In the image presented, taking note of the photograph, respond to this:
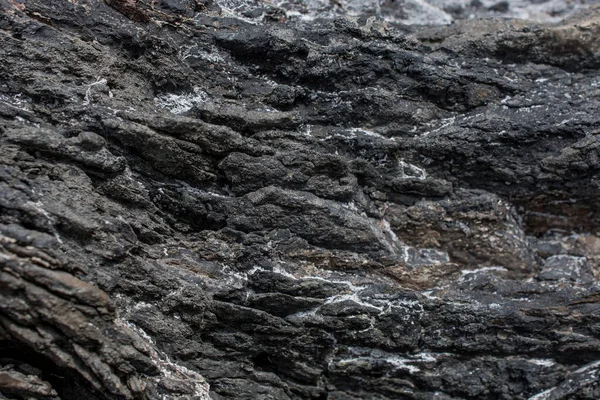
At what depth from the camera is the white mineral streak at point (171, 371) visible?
9.12 meters

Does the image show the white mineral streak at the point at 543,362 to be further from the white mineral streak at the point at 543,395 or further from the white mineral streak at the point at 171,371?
the white mineral streak at the point at 171,371

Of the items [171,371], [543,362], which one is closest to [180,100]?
[171,371]

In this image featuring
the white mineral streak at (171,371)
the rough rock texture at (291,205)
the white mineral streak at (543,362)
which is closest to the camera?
the rough rock texture at (291,205)

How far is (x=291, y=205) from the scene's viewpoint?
35.0 ft

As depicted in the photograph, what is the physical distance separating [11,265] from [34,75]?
413 centimetres

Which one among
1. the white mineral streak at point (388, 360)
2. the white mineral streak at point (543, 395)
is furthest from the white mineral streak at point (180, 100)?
the white mineral streak at point (543, 395)

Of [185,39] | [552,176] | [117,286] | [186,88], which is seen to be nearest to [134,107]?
[186,88]

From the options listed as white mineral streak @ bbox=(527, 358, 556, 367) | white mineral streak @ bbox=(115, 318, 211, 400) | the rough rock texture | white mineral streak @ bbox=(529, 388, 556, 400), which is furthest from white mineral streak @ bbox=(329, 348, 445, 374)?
white mineral streak @ bbox=(115, 318, 211, 400)

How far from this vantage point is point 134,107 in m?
10.5

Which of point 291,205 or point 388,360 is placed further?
point 291,205

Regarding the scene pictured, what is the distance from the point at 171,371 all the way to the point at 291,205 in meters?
3.99

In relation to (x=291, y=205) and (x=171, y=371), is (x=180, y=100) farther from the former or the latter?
(x=171, y=371)

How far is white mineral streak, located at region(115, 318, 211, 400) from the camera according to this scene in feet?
29.9

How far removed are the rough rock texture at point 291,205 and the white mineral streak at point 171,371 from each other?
2.3 inches
